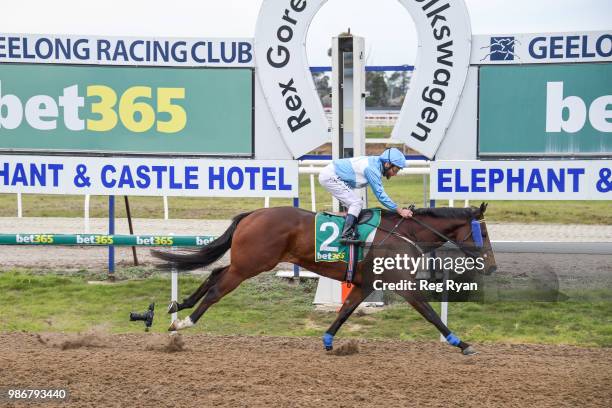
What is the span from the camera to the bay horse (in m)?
6.67

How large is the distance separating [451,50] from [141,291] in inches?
167

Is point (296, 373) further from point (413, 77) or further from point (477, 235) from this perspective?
point (413, 77)

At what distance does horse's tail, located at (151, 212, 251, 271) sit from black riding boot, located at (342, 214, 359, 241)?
2.81ft

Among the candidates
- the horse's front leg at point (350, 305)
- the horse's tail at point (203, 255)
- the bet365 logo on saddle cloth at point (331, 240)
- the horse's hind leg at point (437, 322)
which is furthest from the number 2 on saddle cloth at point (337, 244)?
the horse's tail at point (203, 255)

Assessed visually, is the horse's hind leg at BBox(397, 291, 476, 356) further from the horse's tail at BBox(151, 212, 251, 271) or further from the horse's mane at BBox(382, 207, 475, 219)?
the horse's tail at BBox(151, 212, 251, 271)

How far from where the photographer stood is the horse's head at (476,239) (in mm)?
6625

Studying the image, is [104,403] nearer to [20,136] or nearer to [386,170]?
[386,170]

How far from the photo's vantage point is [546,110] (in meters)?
8.14

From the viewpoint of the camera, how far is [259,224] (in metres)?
6.72

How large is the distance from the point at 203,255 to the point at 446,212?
2.05m

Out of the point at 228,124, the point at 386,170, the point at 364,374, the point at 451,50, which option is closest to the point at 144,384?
the point at 364,374

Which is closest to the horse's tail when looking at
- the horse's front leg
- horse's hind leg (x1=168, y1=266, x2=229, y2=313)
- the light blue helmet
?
horse's hind leg (x1=168, y1=266, x2=229, y2=313)

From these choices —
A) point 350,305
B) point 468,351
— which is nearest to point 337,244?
point 350,305

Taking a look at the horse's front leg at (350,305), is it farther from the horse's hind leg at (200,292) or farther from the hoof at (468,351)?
the horse's hind leg at (200,292)
